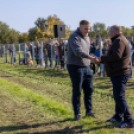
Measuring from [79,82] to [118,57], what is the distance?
924mm

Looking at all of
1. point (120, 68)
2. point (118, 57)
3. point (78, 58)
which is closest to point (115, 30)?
point (118, 57)

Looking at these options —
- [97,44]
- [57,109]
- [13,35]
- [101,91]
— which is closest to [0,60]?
[97,44]

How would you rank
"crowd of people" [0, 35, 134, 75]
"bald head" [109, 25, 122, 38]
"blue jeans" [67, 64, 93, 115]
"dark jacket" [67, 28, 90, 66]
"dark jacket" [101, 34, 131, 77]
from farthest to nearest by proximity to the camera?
"crowd of people" [0, 35, 134, 75] < "blue jeans" [67, 64, 93, 115] < "dark jacket" [67, 28, 90, 66] < "bald head" [109, 25, 122, 38] < "dark jacket" [101, 34, 131, 77]

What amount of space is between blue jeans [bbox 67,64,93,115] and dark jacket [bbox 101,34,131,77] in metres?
0.51

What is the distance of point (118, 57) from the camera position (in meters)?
4.20

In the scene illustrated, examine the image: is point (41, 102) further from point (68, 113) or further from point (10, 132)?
point (10, 132)

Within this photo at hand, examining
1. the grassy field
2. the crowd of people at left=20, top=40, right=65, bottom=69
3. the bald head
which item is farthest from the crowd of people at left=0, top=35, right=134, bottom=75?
the bald head

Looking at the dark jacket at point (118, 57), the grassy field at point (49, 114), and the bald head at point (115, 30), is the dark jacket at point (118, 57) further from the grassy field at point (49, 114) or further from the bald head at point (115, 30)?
the grassy field at point (49, 114)

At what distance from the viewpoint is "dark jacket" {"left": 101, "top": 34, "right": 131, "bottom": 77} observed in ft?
13.8

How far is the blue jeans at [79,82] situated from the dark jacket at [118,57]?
0.51m

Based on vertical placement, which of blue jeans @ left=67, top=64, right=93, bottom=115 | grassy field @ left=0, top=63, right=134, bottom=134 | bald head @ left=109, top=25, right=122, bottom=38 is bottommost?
grassy field @ left=0, top=63, right=134, bottom=134

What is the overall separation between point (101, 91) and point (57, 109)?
290 cm

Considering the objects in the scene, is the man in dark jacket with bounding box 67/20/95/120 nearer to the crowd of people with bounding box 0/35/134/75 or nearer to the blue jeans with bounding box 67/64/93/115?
the blue jeans with bounding box 67/64/93/115

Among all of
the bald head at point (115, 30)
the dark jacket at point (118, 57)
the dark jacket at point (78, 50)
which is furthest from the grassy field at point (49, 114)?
the bald head at point (115, 30)
